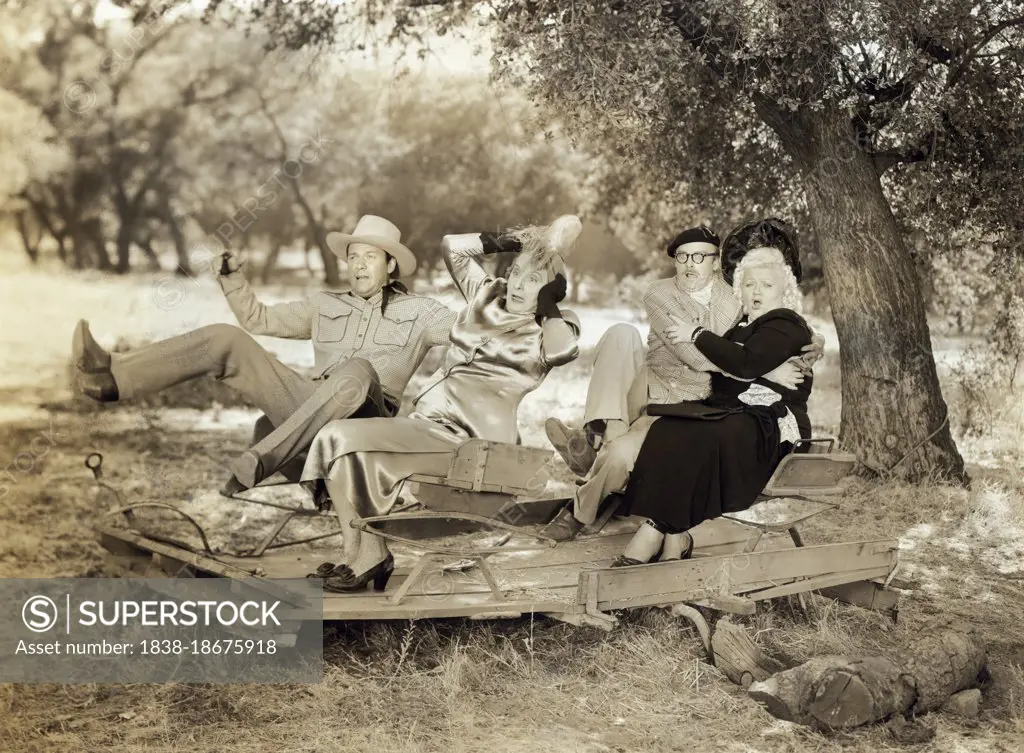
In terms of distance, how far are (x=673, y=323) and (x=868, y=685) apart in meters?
1.45

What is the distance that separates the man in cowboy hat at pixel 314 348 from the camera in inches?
160

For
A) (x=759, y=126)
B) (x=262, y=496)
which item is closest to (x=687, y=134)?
(x=759, y=126)

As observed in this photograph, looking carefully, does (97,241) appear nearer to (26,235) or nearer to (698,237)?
(26,235)

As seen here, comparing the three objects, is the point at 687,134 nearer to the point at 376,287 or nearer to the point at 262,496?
the point at 376,287

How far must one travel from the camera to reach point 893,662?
382 centimetres

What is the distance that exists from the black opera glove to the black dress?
53 cm

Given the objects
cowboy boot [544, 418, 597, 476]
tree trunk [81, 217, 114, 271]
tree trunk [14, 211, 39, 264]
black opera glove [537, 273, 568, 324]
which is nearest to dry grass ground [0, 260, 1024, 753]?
cowboy boot [544, 418, 597, 476]

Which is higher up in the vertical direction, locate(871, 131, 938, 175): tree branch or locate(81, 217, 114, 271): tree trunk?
locate(871, 131, 938, 175): tree branch

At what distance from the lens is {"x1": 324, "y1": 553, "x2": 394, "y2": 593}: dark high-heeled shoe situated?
392cm

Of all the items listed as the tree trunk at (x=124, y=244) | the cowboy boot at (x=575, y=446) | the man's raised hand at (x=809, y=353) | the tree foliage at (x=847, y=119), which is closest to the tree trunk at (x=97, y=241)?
the tree trunk at (x=124, y=244)

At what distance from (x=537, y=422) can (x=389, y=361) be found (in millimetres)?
4031

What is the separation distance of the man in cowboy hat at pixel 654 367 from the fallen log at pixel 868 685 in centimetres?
92

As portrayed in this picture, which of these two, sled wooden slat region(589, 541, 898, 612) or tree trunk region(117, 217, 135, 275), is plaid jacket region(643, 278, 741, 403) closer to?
sled wooden slat region(589, 541, 898, 612)

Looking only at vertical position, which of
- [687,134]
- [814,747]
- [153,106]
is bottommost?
[814,747]
